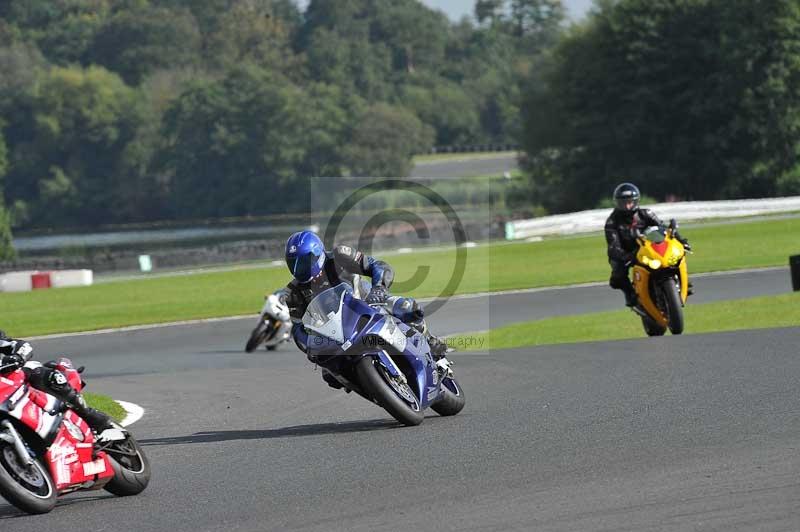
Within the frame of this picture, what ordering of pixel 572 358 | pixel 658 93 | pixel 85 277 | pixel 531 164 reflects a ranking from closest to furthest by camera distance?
pixel 572 358
pixel 85 277
pixel 658 93
pixel 531 164

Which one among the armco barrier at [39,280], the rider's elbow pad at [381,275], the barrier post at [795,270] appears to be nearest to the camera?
the rider's elbow pad at [381,275]

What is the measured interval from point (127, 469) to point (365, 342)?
208 cm

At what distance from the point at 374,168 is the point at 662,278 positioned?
9756cm

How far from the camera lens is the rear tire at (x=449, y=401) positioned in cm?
1059

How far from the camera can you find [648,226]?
1661cm

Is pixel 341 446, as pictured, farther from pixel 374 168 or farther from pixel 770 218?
pixel 374 168

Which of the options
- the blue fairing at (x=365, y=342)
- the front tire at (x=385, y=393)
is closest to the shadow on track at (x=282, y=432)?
the front tire at (x=385, y=393)

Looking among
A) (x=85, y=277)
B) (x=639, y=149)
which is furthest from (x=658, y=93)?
(x=85, y=277)

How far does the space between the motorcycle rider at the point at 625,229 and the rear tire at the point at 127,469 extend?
899 centimetres

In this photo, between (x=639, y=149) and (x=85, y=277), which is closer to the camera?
(x=85, y=277)

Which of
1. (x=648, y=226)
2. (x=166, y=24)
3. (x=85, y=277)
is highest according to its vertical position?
(x=166, y=24)

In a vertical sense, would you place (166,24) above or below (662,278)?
above

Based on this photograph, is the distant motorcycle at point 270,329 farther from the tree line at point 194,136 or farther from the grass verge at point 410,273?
the tree line at point 194,136

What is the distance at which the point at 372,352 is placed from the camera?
9.84 m
